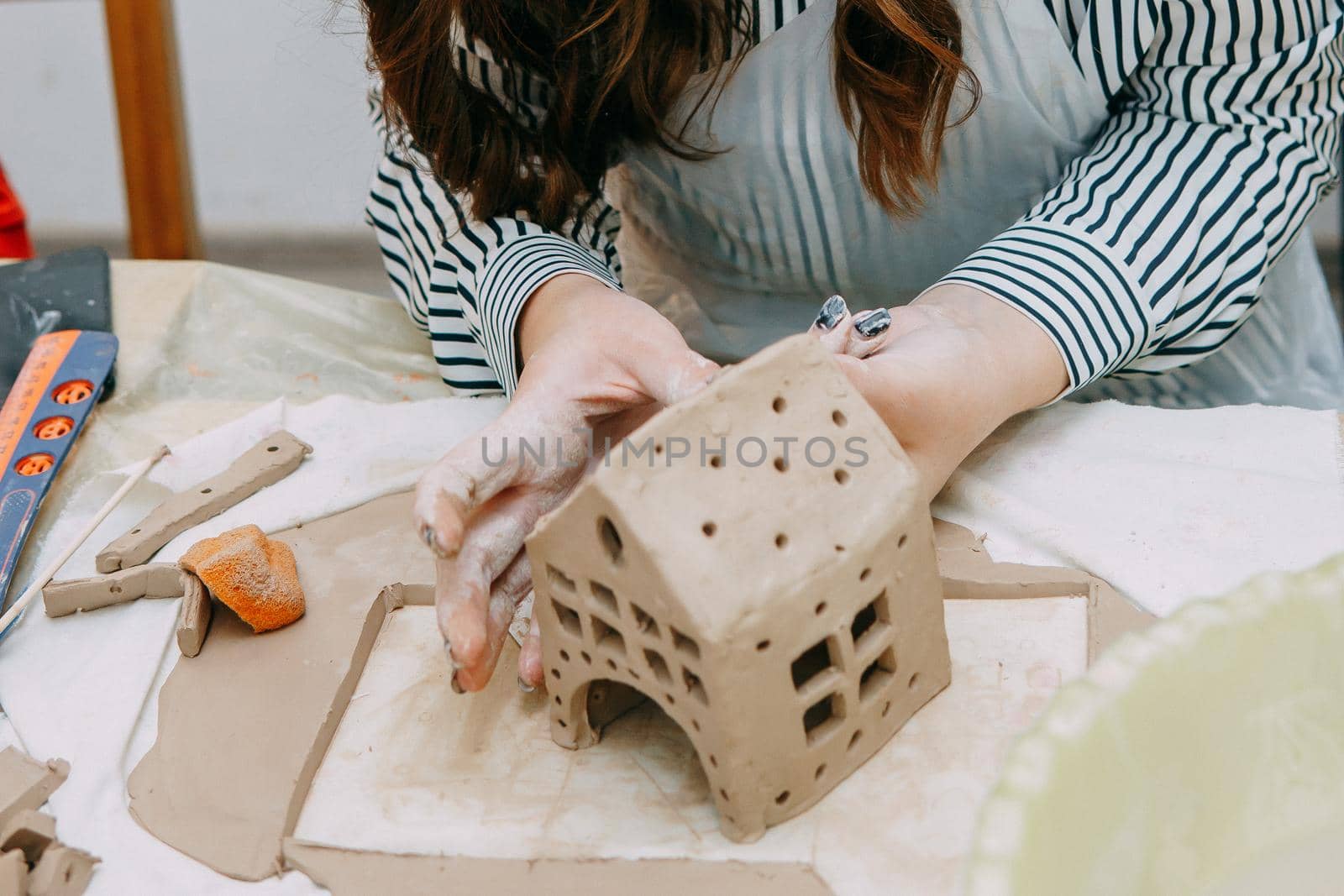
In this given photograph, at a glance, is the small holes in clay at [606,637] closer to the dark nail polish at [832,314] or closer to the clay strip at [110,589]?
the dark nail polish at [832,314]

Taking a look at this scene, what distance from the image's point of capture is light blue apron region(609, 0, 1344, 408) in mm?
852

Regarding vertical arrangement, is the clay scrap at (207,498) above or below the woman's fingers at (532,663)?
below

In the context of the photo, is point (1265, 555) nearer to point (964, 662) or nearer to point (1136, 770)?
point (964, 662)

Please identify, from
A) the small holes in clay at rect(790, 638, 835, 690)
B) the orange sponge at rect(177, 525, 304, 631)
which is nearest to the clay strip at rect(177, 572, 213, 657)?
the orange sponge at rect(177, 525, 304, 631)

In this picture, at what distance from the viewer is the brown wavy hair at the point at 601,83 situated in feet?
2.49

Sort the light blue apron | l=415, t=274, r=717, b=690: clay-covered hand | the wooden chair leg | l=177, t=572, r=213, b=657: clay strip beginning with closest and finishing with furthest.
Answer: l=415, t=274, r=717, b=690: clay-covered hand → l=177, t=572, r=213, b=657: clay strip → the light blue apron → the wooden chair leg

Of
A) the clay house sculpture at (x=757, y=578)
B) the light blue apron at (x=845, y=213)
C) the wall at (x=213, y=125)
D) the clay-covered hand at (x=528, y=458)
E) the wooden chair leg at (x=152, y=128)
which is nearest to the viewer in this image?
the clay house sculpture at (x=757, y=578)

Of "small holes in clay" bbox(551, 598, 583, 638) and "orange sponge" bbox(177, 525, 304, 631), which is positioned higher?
"small holes in clay" bbox(551, 598, 583, 638)

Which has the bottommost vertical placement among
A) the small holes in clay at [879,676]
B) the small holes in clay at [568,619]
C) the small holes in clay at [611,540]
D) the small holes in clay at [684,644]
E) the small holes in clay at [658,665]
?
the small holes in clay at [879,676]

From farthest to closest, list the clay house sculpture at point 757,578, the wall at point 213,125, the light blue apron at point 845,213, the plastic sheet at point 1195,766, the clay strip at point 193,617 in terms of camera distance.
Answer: the wall at point 213,125 → the light blue apron at point 845,213 → the clay strip at point 193,617 → the clay house sculpture at point 757,578 → the plastic sheet at point 1195,766

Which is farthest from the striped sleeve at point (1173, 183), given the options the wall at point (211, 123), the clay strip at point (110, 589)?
the wall at point (211, 123)

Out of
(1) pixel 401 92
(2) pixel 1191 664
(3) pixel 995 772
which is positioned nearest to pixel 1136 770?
(2) pixel 1191 664

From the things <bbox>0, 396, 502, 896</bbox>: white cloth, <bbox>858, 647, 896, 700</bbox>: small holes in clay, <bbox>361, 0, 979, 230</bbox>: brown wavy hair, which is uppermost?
<bbox>361, 0, 979, 230</bbox>: brown wavy hair

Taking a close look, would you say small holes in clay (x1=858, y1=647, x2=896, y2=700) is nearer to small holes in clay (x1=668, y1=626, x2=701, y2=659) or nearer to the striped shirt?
small holes in clay (x1=668, y1=626, x2=701, y2=659)
